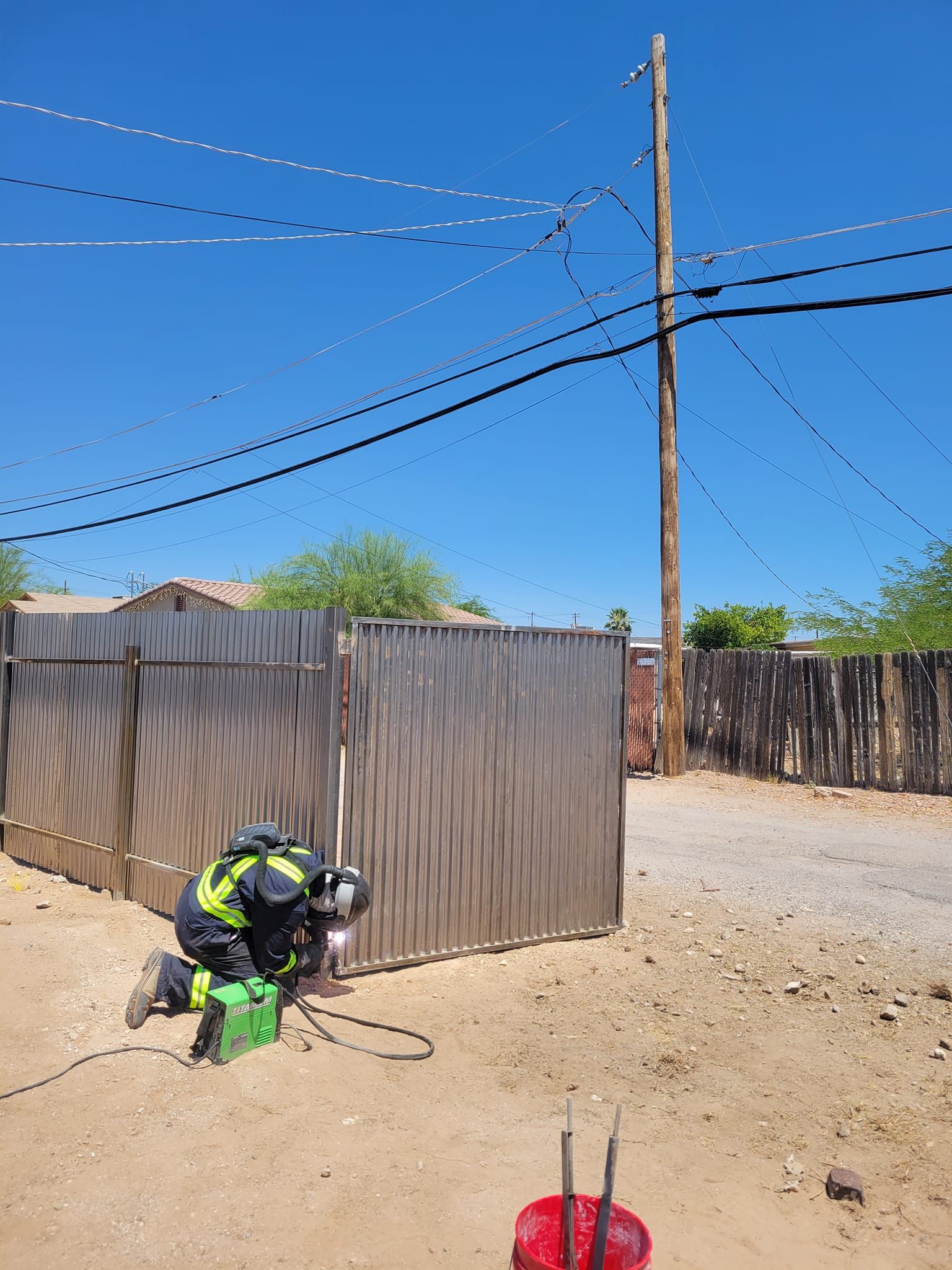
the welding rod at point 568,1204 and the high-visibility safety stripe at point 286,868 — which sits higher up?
the high-visibility safety stripe at point 286,868

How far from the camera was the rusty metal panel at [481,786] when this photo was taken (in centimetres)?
539

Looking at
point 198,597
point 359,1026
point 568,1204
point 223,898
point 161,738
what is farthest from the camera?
point 198,597

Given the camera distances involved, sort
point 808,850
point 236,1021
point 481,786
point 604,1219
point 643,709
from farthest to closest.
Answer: point 643,709 < point 808,850 < point 481,786 < point 236,1021 < point 604,1219

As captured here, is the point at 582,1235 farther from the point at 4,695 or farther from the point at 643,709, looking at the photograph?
the point at 643,709

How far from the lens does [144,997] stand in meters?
4.57

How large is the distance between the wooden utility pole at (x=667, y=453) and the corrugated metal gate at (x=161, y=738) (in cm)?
949

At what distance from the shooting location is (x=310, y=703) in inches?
214

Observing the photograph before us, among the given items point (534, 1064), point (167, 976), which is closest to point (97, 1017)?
point (167, 976)

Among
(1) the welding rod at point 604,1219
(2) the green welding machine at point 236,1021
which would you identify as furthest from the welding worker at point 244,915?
(1) the welding rod at point 604,1219

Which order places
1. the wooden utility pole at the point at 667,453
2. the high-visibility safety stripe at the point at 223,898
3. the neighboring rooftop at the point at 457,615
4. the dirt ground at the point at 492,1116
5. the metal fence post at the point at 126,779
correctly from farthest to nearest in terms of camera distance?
the neighboring rooftop at the point at 457,615 → the wooden utility pole at the point at 667,453 → the metal fence post at the point at 126,779 → the high-visibility safety stripe at the point at 223,898 → the dirt ground at the point at 492,1116

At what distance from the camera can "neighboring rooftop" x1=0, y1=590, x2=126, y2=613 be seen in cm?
3647

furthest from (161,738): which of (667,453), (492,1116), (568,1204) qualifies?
(667,453)

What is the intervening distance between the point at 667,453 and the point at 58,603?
32.7m

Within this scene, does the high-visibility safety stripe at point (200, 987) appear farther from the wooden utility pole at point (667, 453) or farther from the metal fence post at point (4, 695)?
the wooden utility pole at point (667, 453)
